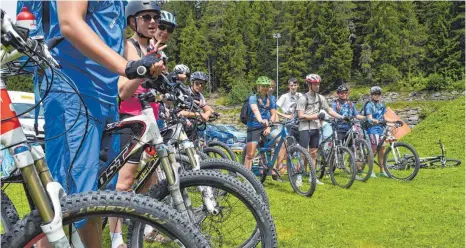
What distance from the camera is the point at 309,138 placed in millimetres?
9250

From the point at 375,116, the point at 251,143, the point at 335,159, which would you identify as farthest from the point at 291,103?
the point at 375,116

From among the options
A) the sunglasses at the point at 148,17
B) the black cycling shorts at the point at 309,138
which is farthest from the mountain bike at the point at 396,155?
the sunglasses at the point at 148,17

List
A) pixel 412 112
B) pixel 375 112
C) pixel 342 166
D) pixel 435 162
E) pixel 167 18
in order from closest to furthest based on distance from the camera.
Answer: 1. pixel 167 18
2. pixel 342 166
3. pixel 375 112
4. pixel 435 162
5. pixel 412 112

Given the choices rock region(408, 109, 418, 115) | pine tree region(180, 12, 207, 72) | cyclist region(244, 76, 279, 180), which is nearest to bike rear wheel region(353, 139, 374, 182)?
cyclist region(244, 76, 279, 180)

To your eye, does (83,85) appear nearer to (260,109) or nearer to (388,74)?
(260,109)

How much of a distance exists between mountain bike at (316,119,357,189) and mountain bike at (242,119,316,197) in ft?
3.93

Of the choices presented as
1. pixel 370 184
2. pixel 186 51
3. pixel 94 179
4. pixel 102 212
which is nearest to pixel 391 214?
pixel 370 184

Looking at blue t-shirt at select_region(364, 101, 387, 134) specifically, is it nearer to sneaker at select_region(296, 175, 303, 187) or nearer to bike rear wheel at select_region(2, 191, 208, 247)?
sneaker at select_region(296, 175, 303, 187)

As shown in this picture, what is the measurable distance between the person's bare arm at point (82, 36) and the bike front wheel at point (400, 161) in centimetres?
890

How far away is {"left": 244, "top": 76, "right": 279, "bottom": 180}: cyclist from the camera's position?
8188 mm

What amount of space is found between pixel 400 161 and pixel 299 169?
13.0ft

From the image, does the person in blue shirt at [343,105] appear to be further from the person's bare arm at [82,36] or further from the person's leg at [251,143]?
the person's bare arm at [82,36]

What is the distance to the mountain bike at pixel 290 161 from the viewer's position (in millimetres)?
7473

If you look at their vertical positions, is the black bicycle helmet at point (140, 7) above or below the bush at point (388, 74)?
above
